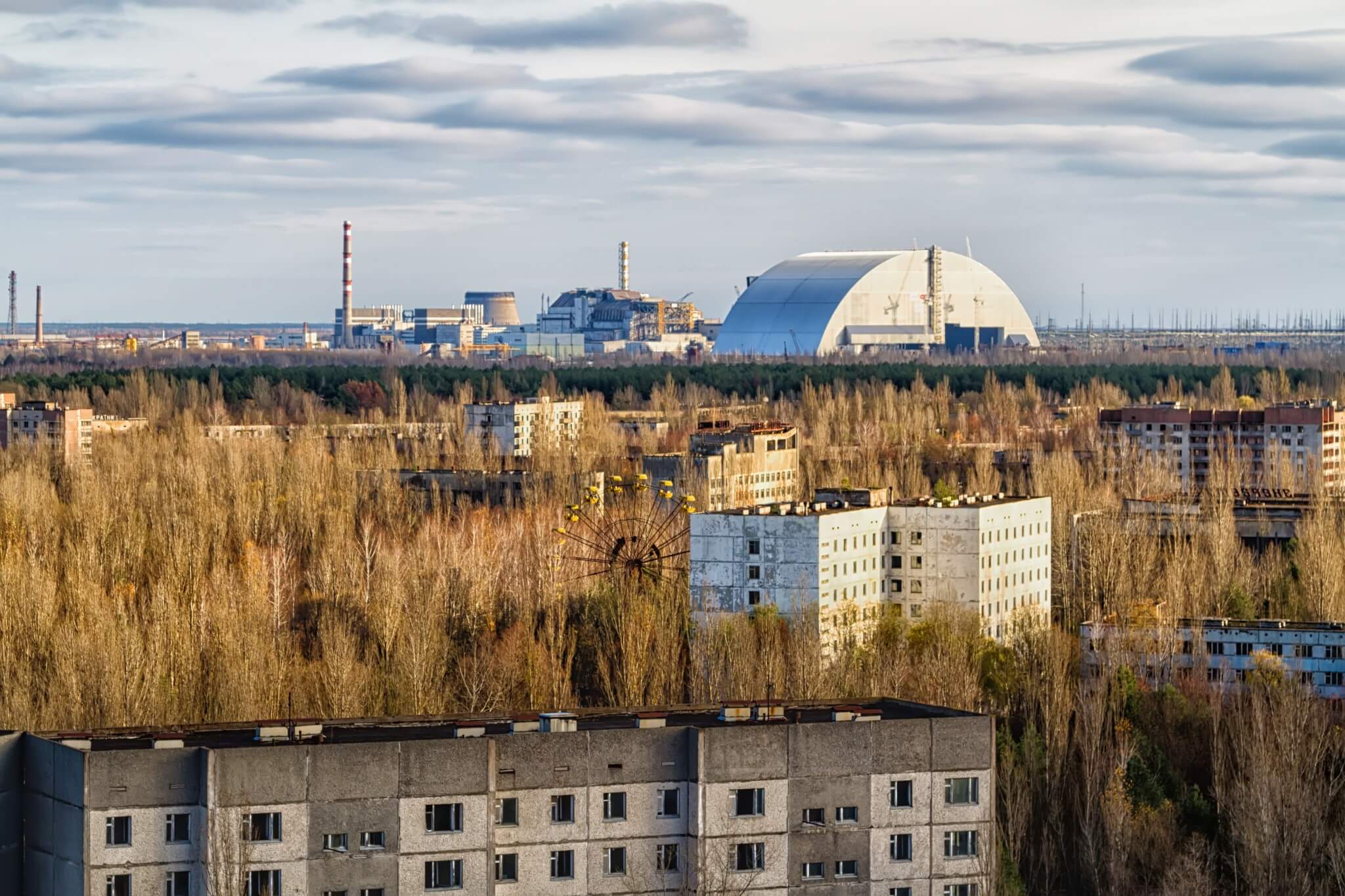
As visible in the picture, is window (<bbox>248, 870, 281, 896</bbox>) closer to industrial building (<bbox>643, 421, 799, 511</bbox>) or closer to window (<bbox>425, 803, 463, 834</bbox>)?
window (<bbox>425, 803, 463, 834</bbox>)

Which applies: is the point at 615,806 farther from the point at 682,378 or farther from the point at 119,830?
the point at 682,378

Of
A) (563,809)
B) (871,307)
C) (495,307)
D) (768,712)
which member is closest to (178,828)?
(563,809)

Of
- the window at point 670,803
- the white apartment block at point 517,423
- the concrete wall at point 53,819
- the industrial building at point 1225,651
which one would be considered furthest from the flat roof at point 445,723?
the white apartment block at point 517,423

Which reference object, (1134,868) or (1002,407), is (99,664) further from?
(1002,407)

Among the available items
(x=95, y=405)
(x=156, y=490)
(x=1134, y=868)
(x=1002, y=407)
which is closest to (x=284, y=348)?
(x=95, y=405)

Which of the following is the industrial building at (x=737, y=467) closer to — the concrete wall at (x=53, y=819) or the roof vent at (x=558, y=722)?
the roof vent at (x=558, y=722)
